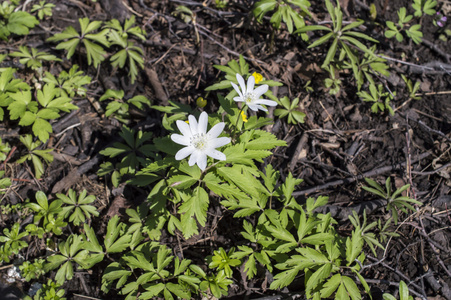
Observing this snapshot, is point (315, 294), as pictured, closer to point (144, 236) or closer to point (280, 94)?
point (144, 236)

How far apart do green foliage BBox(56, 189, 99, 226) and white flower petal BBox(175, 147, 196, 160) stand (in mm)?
1330

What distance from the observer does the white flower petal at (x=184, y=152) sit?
7.35 ft

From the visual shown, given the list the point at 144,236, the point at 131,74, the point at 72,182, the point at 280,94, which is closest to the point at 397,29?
the point at 280,94

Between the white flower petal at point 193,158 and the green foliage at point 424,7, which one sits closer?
the white flower petal at point 193,158

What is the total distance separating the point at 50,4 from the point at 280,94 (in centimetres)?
306

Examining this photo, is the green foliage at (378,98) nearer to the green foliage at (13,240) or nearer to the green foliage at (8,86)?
the green foliage at (8,86)

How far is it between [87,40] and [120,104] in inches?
34.3

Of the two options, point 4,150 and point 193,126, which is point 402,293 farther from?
point 4,150

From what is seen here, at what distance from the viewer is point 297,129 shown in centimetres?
375

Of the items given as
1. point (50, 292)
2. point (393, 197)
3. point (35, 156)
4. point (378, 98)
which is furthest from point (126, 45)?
point (393, 197)

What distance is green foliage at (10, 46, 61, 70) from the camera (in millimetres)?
3668

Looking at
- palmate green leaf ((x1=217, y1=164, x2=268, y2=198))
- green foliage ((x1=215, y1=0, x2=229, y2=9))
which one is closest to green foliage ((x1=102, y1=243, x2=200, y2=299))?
palmate green leaf ((x1=217, y1=164, x2=268, y2=198))

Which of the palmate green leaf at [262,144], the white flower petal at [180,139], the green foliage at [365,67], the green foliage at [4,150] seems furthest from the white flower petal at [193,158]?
the green foliage at [365,67]

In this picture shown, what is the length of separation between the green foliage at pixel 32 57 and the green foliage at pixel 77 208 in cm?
155
